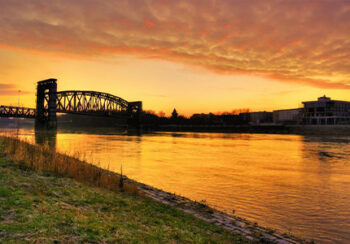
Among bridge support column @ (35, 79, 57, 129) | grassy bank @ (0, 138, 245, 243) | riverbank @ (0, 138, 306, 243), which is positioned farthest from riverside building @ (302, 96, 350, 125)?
grassy bank @ (0, 138, 245, 243)

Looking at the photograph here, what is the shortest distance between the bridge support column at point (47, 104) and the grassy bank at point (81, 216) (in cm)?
14856

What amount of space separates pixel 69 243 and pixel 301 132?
148m

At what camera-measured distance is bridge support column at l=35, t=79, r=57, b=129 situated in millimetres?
150250

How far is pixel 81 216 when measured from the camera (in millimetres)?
8609

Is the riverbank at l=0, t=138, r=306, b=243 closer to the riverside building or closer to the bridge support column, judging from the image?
the bridge support column

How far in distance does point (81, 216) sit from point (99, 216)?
27.8 inches

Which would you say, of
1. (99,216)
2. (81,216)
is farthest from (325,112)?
(81,216)

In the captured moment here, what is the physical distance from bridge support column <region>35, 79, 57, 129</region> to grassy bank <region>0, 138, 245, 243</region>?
487 feet

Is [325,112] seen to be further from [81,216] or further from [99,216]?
[81,216]

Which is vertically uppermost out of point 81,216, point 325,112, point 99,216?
point 325,112

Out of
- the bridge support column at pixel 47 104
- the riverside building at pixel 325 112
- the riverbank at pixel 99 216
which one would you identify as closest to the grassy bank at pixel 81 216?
the riverbank at pixel 99 216

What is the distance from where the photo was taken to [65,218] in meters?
8.23

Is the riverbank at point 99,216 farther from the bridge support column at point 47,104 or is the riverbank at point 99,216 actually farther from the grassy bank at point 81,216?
the bridge support column at point 47,104

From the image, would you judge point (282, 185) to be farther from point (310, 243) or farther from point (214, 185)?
point (310, 243)
